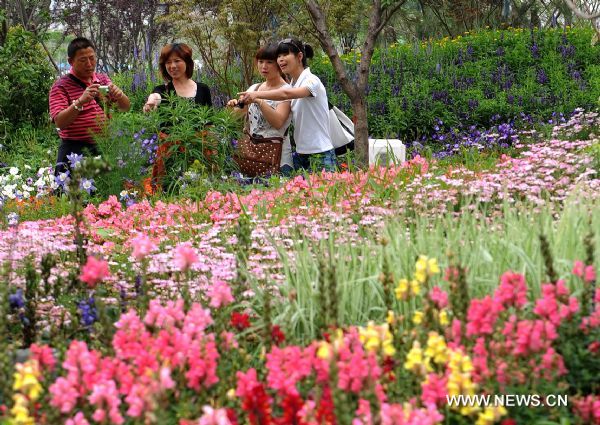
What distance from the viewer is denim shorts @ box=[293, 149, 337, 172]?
6.85 metres

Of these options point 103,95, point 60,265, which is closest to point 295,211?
point 60,265

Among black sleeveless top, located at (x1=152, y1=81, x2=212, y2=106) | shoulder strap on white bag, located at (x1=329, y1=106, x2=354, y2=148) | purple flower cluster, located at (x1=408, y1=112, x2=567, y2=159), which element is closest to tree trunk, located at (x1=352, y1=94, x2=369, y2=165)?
shoulder strap on white bag, located at (x1=329, y1=106, x2=354, y2=148)

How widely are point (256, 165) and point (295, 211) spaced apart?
2203mm

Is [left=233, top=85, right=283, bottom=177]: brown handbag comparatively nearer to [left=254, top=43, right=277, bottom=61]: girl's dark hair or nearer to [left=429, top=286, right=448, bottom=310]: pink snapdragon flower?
[left=254, top=43, right=277, bottom=61]: girl's dark hair

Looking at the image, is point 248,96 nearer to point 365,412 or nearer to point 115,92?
point 115,92

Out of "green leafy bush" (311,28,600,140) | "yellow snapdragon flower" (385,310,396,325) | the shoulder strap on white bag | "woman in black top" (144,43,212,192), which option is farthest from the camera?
"green leafy bush" (311,28,600,140)

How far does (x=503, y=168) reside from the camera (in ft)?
18.2

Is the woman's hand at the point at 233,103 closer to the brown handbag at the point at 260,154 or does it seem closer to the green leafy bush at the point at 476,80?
the brown handbag at the point at 260,154

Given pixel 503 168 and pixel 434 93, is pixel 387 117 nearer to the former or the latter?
pixel 434 93

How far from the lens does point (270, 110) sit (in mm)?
6727

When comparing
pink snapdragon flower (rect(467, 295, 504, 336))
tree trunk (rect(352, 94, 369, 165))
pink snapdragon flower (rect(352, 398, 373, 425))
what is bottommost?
pink snapdragon flower (rect(352, 398, 373, 425))

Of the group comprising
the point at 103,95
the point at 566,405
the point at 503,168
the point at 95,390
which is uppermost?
the point at 103,95

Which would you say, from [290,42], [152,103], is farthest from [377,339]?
[152,103]

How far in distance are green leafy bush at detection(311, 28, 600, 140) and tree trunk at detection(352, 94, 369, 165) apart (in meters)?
2.57
